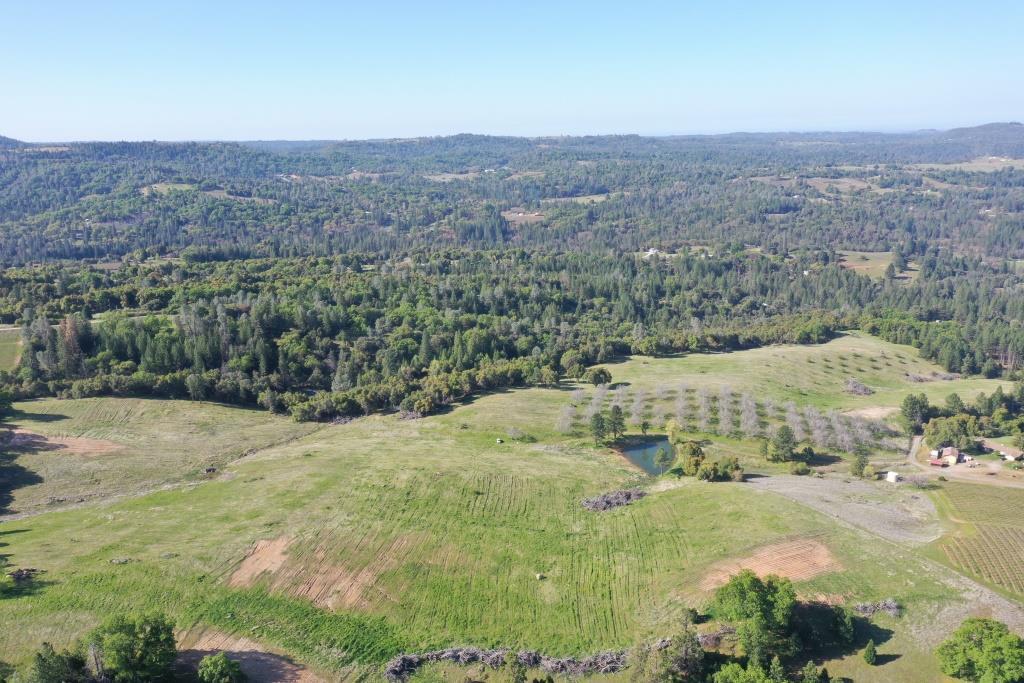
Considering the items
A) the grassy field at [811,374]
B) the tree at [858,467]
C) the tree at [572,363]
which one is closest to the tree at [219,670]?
the tree at [858,467]

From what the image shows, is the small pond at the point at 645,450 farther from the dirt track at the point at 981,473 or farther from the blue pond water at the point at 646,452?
the dirt track at the point at 981,473

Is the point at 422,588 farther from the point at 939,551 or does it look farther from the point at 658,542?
the point at 939,551

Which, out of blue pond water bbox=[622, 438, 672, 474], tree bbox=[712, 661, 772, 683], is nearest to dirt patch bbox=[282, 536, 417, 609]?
tree bbox=[712, 661, 772, 683]

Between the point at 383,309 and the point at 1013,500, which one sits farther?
the point at 383,309

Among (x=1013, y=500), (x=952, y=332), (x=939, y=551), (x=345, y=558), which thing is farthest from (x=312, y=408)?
(x=952, y=332)

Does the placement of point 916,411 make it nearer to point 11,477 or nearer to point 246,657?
point 246,657

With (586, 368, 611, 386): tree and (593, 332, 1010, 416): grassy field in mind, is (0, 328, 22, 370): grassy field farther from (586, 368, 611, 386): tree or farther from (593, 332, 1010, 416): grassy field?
(593, 332, 1010, 416): grassy field

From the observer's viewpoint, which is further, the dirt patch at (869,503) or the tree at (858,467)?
the tree at (858,467)
